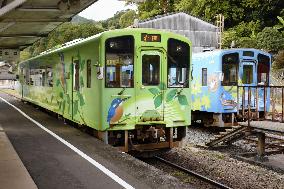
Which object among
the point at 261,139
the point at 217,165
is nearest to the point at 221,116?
the point at 261,139

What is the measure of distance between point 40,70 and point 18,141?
897 centimetres

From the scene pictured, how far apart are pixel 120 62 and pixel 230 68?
7570 millimetres

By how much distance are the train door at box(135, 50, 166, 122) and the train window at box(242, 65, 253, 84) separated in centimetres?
714

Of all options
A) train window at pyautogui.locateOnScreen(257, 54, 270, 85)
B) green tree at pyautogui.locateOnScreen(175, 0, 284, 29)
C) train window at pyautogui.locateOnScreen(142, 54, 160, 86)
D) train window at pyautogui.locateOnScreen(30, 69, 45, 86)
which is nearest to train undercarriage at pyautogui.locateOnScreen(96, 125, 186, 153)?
train window at pyautogui.locateOnScreen(142, 54, 160, 86)

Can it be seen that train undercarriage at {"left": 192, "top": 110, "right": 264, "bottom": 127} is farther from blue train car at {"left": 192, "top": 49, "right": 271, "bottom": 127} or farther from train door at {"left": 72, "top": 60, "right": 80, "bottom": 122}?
train door at {"left": 72, "top": 60, "right": 80, "bottom": 122}

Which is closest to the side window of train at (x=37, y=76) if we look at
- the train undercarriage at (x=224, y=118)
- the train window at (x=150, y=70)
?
the train undercarriage at (x=224, y=118)

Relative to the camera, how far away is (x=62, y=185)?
7.36m

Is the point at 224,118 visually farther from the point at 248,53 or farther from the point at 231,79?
the point at 248,53

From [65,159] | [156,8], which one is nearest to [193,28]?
[156,8]

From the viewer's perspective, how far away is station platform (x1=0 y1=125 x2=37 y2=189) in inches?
284

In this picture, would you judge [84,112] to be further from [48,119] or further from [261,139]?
[48,119]

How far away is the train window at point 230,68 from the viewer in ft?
56.1

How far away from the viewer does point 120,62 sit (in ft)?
35.2

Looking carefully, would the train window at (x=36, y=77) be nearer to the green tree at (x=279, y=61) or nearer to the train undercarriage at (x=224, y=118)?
the train undercarriage at (x=224, y=118)
